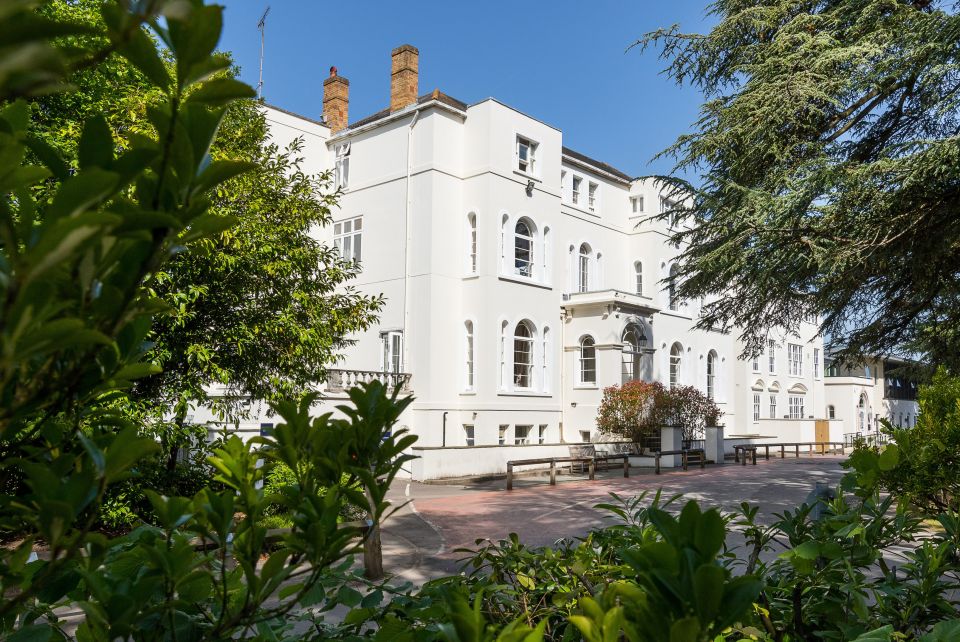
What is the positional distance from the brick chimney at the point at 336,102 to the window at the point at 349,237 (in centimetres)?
396

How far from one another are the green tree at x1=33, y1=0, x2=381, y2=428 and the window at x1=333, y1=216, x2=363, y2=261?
41.8 feet

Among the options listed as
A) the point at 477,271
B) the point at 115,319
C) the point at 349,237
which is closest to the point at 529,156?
the point at 477,271

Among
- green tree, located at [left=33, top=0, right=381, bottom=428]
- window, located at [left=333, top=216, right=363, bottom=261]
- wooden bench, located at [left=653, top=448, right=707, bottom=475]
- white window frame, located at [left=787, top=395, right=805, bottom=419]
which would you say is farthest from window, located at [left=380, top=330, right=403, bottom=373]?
white window frame, located at [left=787, top=395, right=805, bottom=419]

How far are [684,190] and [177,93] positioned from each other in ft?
44.5

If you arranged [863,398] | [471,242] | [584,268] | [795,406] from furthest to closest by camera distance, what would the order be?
[863,398] → [795,406] → [584,268] → [471,242]

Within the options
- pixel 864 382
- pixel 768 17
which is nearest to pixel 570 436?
pixel 768 17

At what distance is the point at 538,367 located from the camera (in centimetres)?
2533

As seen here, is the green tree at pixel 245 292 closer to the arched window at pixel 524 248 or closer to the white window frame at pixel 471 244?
the white window frame at pixel 471 244

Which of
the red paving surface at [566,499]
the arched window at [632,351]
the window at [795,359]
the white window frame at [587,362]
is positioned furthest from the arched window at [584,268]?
the window at [795,359]

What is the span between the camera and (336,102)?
27.4 m

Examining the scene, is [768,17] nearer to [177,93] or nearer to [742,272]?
[742,272]

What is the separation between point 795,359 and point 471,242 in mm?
27787

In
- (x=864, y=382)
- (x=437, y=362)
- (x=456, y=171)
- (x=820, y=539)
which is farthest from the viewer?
(x=864, y=382)

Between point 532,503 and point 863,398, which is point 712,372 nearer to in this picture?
point 863,398
